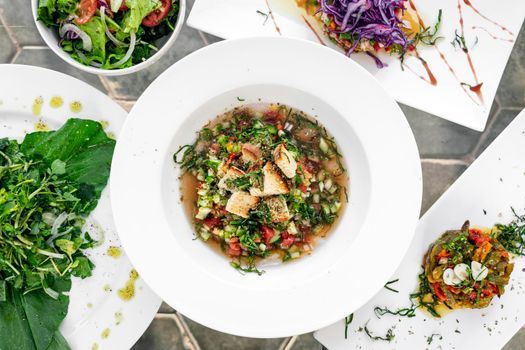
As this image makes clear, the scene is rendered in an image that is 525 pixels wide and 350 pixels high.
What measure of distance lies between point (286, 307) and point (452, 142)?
117cm

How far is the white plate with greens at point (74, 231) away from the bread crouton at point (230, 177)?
492mm

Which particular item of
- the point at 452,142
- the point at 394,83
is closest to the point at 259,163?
the point at 394,83

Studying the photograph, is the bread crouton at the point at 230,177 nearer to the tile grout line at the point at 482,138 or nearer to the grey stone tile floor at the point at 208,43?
the grey stone tile floor at the point at 208,43

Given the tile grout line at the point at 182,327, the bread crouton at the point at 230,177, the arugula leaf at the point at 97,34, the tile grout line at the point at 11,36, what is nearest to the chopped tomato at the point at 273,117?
the bread crouton at the point at 230,177

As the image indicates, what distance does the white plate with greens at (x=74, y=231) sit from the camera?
2.25 metres

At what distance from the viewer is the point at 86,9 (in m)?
2.15

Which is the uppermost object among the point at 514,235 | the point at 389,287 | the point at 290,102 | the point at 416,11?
the point at 416,11

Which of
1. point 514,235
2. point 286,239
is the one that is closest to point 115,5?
point 286,239

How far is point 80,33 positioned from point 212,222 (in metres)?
0.91

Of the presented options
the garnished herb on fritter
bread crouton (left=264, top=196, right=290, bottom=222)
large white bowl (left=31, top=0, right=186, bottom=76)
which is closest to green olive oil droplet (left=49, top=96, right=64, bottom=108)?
large white bowl (left=31, top=0, right=186, bottom=76)

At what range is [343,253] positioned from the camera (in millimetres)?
2152

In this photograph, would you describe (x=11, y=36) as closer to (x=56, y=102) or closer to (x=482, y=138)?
(x=56, y=102)

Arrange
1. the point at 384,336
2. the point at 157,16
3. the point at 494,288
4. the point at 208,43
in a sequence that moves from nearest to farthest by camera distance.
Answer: the point at 157,16 → the point at 494,288 → the point at 384,336 → the point at 208,43

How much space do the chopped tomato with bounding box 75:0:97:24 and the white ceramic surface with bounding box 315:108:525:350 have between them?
62.9 inches
